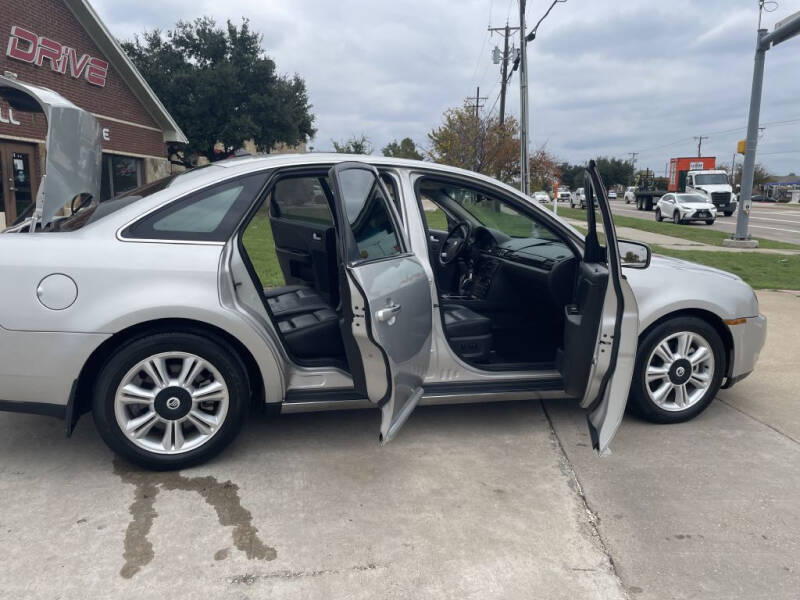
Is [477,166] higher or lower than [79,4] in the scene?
lower

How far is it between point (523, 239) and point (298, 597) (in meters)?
2.93

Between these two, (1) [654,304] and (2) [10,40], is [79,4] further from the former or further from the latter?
(1) [654,304]

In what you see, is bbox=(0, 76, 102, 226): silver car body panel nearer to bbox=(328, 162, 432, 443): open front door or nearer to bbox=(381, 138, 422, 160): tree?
bbox=(328, 162, 432, 443): open front door

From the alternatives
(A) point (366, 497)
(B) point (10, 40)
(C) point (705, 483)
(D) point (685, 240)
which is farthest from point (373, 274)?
(D) point (685, 240)

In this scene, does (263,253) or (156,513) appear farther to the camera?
(263,253)

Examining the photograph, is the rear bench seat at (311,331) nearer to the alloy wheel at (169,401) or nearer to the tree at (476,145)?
the alloy wheel at (169,401)

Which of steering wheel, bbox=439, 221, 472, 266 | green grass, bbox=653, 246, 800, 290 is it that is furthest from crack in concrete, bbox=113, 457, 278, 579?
green grass, bbox=653, 246, 800, 290

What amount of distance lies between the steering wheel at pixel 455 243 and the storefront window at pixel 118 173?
16024 mm

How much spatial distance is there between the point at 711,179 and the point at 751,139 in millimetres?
20134

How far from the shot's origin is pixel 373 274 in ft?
10.2

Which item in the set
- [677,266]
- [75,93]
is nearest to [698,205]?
[75,93]

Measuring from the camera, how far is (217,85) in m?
29.0

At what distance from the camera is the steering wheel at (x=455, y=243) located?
15.7 feet

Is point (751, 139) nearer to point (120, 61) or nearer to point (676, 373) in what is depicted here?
point (676, 373)
